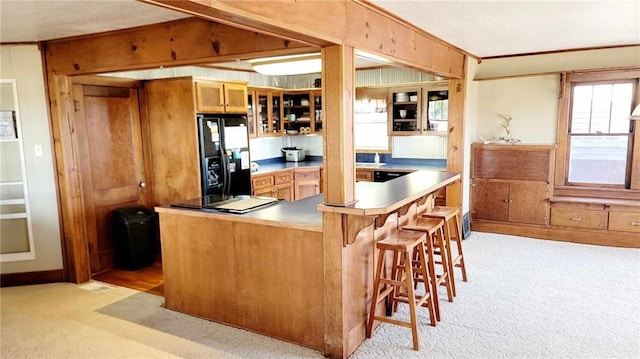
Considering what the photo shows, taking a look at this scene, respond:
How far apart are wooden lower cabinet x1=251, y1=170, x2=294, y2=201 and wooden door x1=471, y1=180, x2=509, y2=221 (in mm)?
2481

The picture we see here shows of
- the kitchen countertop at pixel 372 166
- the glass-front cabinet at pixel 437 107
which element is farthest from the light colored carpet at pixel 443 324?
the glass-front cabinet at pixel 437 107

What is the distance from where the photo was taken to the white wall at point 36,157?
12.9ft

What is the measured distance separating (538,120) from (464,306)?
3103 mm

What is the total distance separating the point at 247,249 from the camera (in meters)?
3.02

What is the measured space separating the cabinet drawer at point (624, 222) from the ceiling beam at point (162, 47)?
4.19m

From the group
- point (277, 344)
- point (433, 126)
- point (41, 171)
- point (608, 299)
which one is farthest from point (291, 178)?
point (608, 299)

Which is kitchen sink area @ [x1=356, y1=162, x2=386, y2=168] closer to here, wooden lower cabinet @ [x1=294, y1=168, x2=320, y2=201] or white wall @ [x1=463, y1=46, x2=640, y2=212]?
wooden lower cabinet @ [x1=294, y1=168, x2=320, y2=201]

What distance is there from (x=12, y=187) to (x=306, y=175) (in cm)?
348

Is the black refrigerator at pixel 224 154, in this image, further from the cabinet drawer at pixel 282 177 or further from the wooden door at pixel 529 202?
the wooden door at pixel 529 202

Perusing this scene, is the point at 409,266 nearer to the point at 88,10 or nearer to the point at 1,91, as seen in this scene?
the point at 88,10

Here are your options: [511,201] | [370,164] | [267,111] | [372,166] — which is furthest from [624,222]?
[267,111]

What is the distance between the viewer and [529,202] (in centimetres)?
530

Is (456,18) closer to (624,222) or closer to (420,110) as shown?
(420,110)

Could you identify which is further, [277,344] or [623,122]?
[623,122]
